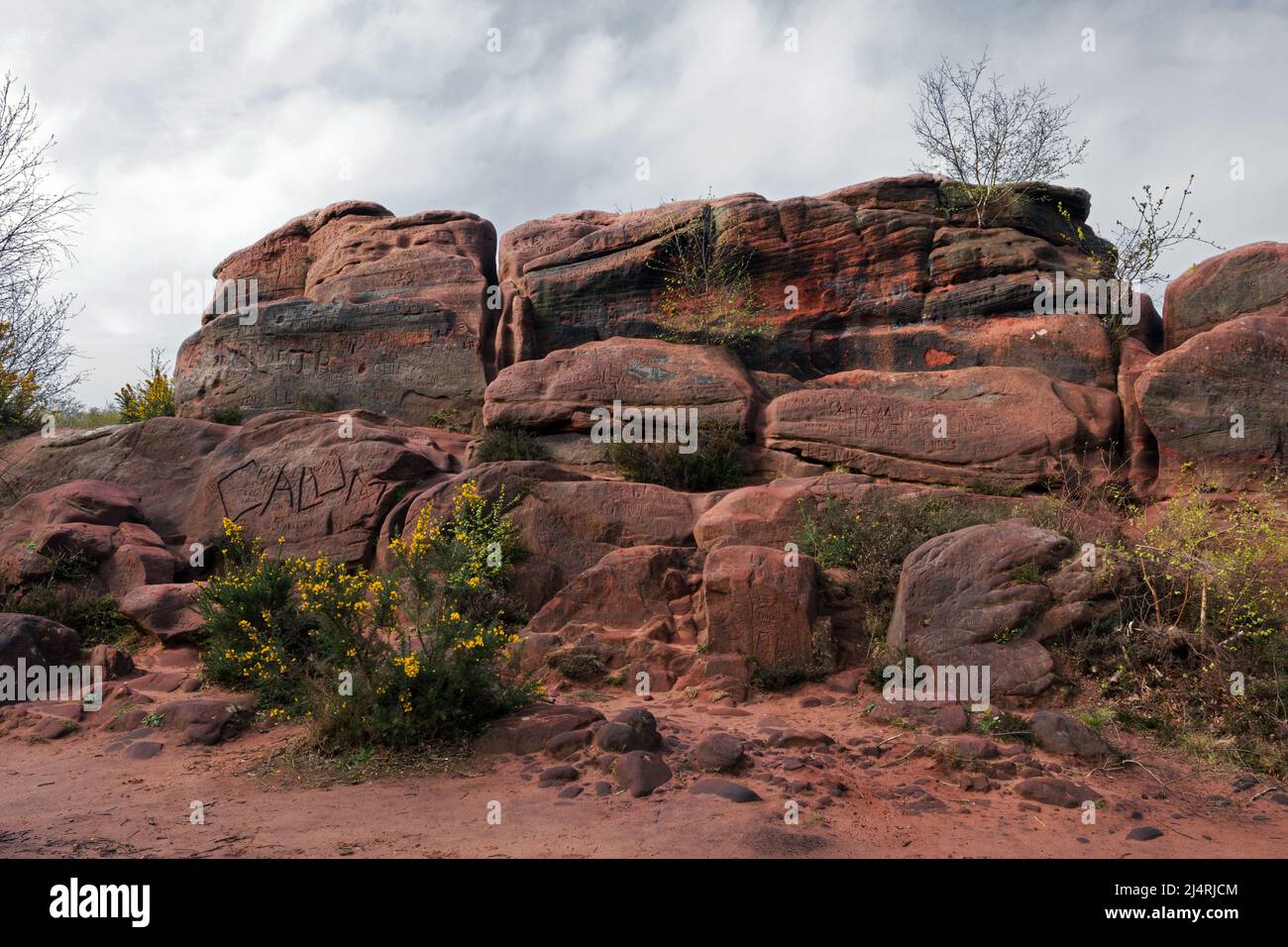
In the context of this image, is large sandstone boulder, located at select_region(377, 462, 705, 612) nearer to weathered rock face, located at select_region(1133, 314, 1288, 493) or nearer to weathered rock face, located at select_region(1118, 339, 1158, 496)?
weathered rock face, located at select_region(1118, 339, 1158, 496)

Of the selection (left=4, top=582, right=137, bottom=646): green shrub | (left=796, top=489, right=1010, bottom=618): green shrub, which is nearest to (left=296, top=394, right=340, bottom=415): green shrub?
(left=4, top=582, right=137, bottom=646): green shrub

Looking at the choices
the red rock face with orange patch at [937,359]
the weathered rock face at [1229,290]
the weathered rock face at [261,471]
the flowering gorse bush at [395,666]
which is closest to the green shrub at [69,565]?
the weathered rock face at [261,471]

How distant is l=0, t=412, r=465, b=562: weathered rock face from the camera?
11.3 meters

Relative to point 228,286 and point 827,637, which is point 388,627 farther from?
point 228,286

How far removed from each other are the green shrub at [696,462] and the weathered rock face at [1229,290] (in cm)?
657

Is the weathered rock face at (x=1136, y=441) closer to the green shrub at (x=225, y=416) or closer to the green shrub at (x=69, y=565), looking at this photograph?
the green shrub at (x=69, y=565)

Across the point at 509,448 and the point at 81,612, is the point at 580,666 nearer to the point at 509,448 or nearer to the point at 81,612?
the point at 509,448

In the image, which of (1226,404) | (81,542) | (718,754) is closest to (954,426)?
(1226,404)

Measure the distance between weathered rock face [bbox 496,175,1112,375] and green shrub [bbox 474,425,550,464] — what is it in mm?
3103

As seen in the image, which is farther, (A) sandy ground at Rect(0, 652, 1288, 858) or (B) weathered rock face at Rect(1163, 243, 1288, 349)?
(B) weathered rock face at Rect(1163, 243, 1288, 349)

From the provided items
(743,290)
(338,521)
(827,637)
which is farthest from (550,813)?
(743,290)

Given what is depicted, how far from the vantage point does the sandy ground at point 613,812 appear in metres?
4.34

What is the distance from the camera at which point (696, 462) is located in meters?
12.0

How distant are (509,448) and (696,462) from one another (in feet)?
9.47
